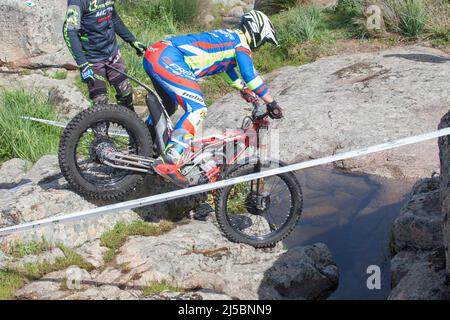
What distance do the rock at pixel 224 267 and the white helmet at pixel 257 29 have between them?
197 centimetres

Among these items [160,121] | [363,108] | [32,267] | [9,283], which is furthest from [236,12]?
[9,283]

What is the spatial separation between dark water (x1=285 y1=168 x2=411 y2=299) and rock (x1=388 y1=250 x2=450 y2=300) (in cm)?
82

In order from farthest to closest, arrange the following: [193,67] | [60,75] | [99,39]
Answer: [60,75] → [99,39] → [193,67]

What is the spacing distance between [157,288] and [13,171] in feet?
11.2

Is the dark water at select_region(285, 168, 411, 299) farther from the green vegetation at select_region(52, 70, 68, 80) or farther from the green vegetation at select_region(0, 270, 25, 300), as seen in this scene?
the green vegetation at select_region(52, 70, 68, 80)

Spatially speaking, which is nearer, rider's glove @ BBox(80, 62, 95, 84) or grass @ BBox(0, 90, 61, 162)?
rider's glove @ BBox(80, 62, 95, 84)

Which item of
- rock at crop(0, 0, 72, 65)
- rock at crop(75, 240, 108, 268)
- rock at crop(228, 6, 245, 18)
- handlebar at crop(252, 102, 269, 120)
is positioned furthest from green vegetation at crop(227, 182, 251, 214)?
rock at crop(228, 6, 245, 18)

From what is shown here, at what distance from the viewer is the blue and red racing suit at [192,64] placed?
225 inches

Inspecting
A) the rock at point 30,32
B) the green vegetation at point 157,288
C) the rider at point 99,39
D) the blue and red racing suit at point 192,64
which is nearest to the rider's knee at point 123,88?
the rider at point 99,39

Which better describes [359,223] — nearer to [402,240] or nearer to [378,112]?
[402,240]

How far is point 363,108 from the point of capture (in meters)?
9.04

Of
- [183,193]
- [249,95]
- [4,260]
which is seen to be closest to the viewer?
[183,193]

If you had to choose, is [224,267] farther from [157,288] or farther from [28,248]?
[28,248]

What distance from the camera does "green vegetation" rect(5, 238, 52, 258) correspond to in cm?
532
